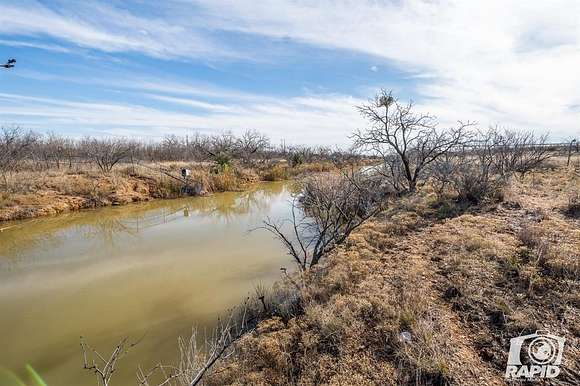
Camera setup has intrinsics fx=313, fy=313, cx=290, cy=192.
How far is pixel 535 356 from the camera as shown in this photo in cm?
351

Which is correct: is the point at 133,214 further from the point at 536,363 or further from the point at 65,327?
the point at 536,363

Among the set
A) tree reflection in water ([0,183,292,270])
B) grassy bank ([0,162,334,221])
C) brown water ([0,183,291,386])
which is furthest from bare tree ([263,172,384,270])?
grassy bank ([0,162,334,221])

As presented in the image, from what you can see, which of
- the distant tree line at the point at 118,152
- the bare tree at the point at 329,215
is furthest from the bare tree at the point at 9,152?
the bare tree at the point at 329,215

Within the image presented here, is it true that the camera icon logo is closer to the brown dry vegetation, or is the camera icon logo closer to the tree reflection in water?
the brown dry vegetation

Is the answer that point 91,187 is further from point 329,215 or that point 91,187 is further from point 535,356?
point 535,356

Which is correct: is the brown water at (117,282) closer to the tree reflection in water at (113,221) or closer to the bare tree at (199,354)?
the tree reflection in water at (113,221)

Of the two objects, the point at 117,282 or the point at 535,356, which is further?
the point at 117,282

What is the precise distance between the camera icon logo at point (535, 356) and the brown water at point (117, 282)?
15.3 ft

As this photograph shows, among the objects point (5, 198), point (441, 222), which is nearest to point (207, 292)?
point (441, 222)

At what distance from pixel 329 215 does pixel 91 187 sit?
16.7 meters

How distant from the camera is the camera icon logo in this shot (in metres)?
→ 3.33

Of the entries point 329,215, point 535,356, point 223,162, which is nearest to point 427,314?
point 535,356

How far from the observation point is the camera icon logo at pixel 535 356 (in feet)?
10.9

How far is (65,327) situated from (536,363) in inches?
291
